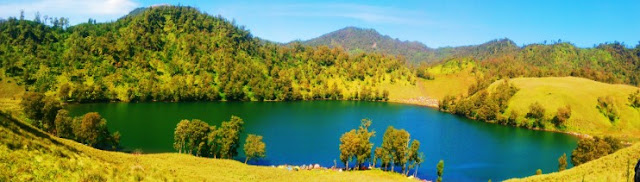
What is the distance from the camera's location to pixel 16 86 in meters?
170

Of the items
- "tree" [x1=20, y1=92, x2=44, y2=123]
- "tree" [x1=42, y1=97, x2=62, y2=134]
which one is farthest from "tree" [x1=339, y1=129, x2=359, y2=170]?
"tree" [x1=20, y1=92, x2=44, y2=123]

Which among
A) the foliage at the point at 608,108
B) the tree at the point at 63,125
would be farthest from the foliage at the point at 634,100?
the tree at the point at 63,125

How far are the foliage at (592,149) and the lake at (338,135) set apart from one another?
12855 mm

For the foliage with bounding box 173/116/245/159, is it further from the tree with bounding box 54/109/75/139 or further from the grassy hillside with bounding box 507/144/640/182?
the grassy hillside with bounding box 507/144/640/182

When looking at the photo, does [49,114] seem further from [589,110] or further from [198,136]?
[589,110]

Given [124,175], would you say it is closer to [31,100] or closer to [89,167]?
[89,167]

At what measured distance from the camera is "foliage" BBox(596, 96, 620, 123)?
581 feet

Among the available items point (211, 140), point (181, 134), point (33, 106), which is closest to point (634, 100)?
point (211, 140)

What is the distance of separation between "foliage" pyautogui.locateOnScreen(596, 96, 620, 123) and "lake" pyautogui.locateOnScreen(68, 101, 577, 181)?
4152 centimetres

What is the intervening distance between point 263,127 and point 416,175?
2445 inches

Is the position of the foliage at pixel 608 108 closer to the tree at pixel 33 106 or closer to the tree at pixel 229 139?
the tree at pixel 229 139

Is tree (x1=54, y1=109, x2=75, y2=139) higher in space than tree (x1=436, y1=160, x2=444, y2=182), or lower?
higher

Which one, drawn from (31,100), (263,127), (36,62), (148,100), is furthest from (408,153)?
(36,62)

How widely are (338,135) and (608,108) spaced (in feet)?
476
